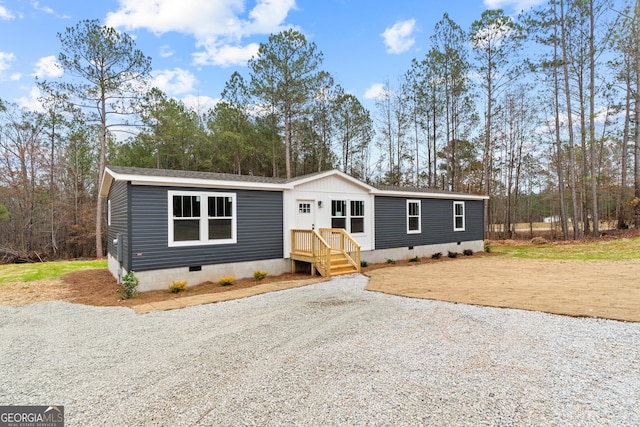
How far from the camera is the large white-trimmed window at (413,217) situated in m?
12.5

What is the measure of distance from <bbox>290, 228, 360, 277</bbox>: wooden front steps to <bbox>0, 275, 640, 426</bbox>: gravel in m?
3.26

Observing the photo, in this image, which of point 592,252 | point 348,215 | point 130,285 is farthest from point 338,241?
point 592,252

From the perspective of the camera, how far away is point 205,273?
803 centimetres

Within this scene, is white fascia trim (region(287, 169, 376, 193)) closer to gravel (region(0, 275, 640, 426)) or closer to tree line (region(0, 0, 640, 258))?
gravel (region(0, 275, 640, 426))

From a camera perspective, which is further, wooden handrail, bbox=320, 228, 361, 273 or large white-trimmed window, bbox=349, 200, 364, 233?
large white-trimmed window, bbox=349, 200, 364, 233

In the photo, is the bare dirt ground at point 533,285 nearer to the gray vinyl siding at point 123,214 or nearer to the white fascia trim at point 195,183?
the white fascia trim at point 195,183

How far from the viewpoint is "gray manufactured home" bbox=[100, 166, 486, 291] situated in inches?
287

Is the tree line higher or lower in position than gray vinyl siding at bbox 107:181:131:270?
higher

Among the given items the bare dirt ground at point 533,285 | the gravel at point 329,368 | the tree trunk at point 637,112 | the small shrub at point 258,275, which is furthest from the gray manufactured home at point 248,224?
the tree trunk at point 637,112

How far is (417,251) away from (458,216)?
315 centimetres

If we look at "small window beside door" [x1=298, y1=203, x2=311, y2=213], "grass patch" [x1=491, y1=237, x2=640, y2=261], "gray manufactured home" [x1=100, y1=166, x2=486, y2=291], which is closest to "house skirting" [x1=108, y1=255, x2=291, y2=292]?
"gray manufactured home" [x1=100, y1=166, x2=486, y2=291]

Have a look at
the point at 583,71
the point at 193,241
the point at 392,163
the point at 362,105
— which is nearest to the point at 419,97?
the point at 362,105

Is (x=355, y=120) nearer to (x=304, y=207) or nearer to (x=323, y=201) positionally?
(x=323, y=201)

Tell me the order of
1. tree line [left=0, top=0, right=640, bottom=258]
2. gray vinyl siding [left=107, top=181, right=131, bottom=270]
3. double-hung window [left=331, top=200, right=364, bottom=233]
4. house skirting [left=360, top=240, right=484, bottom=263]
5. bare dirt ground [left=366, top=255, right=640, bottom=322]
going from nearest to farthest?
bare dirt ground [left=366, top=255, right=640, bottom=322] → gray vinyl siding [left=107, top=181, right=131, bottom=270] → double-hung window [left=331, top=200, right=364, bottom=233] → house skirting [left=360, top=240, right=484, bottom=263] → tree line [left=0, top=0, right=640, bottom=258]
